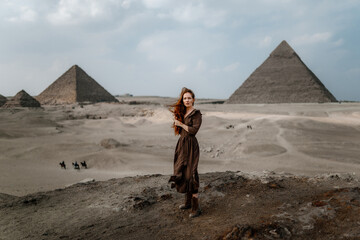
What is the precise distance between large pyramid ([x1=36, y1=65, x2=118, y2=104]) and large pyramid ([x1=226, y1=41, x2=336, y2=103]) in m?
25.6

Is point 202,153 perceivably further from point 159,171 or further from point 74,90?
point 74,90

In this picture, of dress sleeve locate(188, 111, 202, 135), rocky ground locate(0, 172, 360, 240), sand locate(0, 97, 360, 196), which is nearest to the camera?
rocky ground locate(0, 172, 360, 240)

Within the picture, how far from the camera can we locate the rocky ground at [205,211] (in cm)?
278

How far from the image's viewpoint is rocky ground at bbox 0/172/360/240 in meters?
2.78

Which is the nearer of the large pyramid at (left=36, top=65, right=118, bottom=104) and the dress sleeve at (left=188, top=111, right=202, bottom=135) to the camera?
the dress sleeve at (left=188, top=111, right=202, bottom=135)

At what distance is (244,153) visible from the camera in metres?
12.1

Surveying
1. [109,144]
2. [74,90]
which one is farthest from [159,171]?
[74,90]

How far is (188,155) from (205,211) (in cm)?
74

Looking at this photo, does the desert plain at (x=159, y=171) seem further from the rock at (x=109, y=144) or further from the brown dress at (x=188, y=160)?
the brown dress at (x=188, y=160)

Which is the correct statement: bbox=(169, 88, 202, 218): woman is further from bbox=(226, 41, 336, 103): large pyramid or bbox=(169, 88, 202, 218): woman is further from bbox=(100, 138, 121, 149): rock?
bbox=(226, 41, 336, 103): large pyramid

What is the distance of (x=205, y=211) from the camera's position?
3.55m

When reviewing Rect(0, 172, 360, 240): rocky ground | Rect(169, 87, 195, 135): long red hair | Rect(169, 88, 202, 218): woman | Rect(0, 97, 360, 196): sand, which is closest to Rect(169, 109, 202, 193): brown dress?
Rect(169, 88, 202, 218): woman

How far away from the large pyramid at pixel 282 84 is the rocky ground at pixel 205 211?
50.3 metres

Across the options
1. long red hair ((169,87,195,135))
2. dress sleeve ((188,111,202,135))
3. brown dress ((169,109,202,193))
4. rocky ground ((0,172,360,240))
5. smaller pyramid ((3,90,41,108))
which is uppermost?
smaller pyramid ((3,90,41,108))
